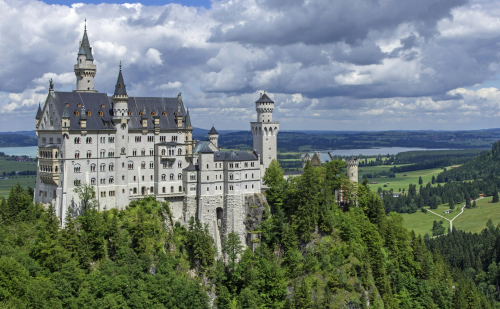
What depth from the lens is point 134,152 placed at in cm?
10088

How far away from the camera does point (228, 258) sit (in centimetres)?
9950

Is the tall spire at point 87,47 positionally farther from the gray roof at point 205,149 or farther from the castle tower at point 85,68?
the gray roof at point 205,149

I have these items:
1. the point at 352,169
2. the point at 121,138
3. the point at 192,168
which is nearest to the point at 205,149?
the point at 192,168

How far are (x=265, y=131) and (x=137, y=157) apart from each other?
27.7 meters

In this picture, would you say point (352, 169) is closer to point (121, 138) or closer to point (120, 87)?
point (121, 138)

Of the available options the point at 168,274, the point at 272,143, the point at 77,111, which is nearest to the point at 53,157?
the point at 77,111

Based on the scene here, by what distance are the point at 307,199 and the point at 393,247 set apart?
78.4 feet

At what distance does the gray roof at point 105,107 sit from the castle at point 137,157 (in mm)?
176

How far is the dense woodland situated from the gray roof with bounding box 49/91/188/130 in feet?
45.4

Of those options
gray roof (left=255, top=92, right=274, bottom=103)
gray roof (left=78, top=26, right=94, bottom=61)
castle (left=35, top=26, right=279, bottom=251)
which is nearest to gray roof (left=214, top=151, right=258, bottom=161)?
castle (left=35, top=26, right=279, bottom=251)

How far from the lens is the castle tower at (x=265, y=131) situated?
362 feet

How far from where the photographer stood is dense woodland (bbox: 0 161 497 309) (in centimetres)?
8119

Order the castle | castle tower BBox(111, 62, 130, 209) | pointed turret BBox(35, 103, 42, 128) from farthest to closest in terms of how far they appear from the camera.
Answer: pointed turret BBox(35, 103, 42, 128)
castle tower BBox(111, 62, 130, 209)
the castle

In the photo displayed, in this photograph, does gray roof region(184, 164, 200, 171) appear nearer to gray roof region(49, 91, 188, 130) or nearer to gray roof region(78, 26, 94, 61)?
gray roof region(49, 91, 188, 130)
